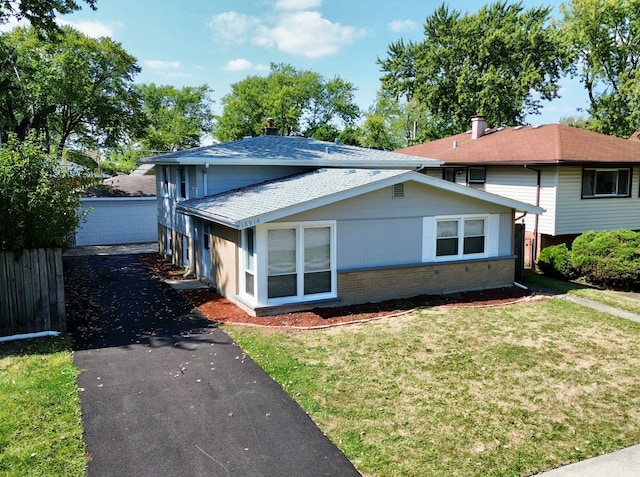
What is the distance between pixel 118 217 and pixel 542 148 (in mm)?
19634

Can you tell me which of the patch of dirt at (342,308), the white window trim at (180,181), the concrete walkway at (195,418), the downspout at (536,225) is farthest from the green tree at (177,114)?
the concrete walkway at (195,418)

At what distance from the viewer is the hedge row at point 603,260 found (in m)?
15.4

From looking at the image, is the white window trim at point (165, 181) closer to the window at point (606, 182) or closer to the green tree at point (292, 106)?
the window at point (606, 182)

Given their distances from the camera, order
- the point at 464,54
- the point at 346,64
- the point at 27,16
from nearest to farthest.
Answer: the point at 27,16
the point at 464,54
the point at 346,64

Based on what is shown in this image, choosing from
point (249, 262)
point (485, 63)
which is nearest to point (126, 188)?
point (249, 262)

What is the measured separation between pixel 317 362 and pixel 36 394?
4.31 m

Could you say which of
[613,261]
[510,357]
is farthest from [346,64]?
[510,357]

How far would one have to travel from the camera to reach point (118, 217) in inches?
1014

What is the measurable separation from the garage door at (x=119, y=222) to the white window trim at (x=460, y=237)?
16.8 m

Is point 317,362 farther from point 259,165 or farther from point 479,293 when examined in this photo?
point 259,165

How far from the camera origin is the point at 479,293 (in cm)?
1431

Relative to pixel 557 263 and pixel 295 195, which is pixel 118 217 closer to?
pixel 295 195

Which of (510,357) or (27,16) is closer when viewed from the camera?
(510,357)

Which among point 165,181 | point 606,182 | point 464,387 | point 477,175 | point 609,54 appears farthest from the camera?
point 609,54
